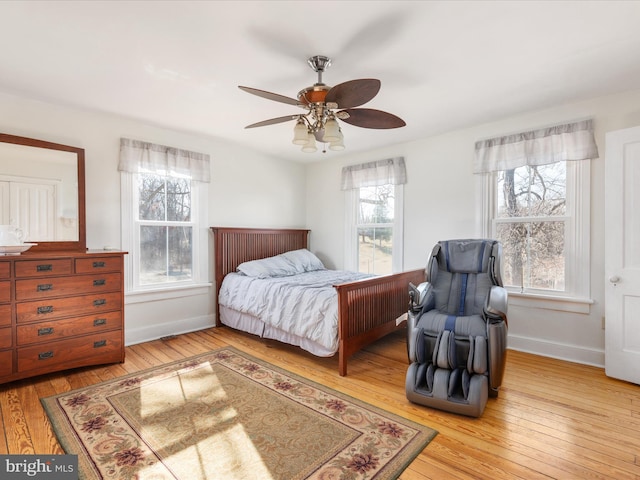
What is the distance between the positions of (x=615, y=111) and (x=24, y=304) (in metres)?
5.01

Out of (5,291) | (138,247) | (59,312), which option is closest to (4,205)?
(5,291)

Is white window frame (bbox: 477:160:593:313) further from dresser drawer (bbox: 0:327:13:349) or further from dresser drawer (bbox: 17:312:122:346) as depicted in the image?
dresser drawer (bbox: 0:327:13:349)

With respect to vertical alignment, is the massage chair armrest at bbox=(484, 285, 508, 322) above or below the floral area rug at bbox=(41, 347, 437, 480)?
above

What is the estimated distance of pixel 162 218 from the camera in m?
3.74

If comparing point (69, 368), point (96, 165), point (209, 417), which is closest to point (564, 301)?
point (209, 417)

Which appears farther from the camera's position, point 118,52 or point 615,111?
point 615,111

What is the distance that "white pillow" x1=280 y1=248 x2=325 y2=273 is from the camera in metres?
4.38

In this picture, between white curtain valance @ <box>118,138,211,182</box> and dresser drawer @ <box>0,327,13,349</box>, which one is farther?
white curtain valance @ <box>118,138,211,182</box>

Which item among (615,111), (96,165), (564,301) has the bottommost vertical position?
(564,301)

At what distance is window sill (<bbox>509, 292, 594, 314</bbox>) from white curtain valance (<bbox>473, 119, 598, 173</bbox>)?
1259 millimetres

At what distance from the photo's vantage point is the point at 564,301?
3035mm

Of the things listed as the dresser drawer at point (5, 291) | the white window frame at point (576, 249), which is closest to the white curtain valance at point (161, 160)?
the dresser drawer at point (5, 291)

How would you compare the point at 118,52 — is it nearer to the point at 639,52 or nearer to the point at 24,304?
the point at 24,304

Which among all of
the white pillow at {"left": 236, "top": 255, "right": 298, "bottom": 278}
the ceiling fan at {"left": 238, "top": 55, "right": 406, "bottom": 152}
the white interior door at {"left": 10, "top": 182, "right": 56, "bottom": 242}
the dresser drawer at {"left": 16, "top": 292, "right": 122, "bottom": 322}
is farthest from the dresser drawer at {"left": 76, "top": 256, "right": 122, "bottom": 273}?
the ceiling fan at {"left": 238, "top": 55, "right": 406, "bottom": 152}
